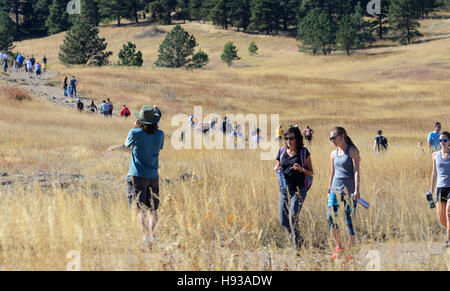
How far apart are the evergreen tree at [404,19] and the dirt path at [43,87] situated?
69.8 m

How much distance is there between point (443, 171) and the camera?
23.8ft

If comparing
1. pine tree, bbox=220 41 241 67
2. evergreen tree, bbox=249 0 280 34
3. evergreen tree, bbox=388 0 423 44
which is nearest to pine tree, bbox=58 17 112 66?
pine tree, bbox=220 41 241 67

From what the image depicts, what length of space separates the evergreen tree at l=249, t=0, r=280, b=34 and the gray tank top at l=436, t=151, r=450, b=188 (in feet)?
349

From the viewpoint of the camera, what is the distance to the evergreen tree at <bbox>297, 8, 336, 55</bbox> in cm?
9288

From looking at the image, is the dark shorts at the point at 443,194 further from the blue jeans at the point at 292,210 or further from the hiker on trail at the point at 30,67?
the hiker on trail at the point at 30,67

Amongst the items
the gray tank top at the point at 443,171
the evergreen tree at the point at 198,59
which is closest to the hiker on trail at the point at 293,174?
the gray tank top at the point at 443,171

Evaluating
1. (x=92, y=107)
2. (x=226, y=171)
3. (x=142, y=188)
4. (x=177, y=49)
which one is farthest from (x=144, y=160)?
(x=177, y=49)

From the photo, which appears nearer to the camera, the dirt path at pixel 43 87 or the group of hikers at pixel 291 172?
the group of hikers at pixel 291 172

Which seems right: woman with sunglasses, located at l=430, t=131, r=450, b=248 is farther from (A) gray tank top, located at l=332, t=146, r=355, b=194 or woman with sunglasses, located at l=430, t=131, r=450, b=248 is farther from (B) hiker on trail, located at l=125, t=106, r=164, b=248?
(B) hiker on trail, located at l=125, t=106, r=164, b=248

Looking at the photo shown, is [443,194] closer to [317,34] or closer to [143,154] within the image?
[143,154]

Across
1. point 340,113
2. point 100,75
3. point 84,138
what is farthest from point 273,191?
point 100,75

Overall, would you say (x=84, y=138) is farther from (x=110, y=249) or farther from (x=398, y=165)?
(x=110, y=249)

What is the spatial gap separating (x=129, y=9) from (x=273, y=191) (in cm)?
12149

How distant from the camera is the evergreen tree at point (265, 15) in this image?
4387 inches
